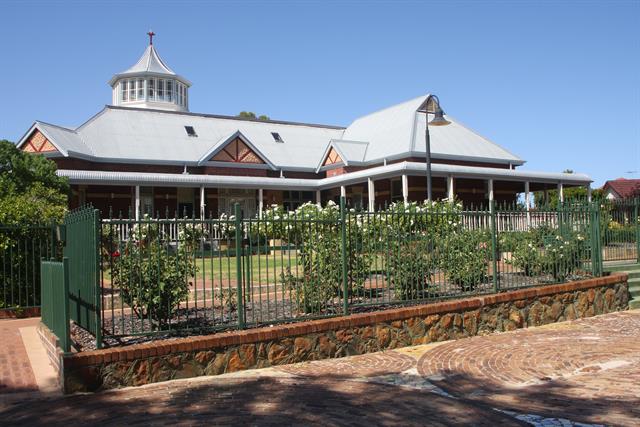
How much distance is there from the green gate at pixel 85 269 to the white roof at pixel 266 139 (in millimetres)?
21316

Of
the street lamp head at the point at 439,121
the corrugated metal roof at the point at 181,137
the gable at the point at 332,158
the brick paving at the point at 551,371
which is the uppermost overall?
the corrugated metal roof at the point at 181,137

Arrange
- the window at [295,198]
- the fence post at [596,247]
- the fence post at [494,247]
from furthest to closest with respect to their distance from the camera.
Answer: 1. the window at [295,198]
2. the fence post at [596,247]
3. the fence post at [494,247]

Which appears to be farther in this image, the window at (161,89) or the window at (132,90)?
the window at (161,89)

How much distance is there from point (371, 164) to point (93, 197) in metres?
14.9

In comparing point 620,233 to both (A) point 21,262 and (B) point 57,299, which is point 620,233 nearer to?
(B) point 57,299

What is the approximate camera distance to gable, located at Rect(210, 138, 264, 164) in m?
31.4

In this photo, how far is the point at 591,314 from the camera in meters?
10.9

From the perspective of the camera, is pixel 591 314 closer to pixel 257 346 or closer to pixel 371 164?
pixel 257 346

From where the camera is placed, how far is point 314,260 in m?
8.64

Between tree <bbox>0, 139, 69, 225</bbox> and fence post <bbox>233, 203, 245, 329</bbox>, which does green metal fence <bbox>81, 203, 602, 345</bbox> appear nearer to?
fence post <bbox>233, 203, 245, 329</bbox>

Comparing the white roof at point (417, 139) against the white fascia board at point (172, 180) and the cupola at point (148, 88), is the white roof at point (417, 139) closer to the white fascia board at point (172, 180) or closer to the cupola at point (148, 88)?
the white fascia board at point (172, 180)

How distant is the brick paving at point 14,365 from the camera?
6.22 metres

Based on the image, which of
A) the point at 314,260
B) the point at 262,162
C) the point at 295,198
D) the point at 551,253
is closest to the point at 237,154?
the point at 262,162

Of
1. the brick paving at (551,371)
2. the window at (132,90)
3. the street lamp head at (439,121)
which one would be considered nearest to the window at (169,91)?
the window at (132,90)
